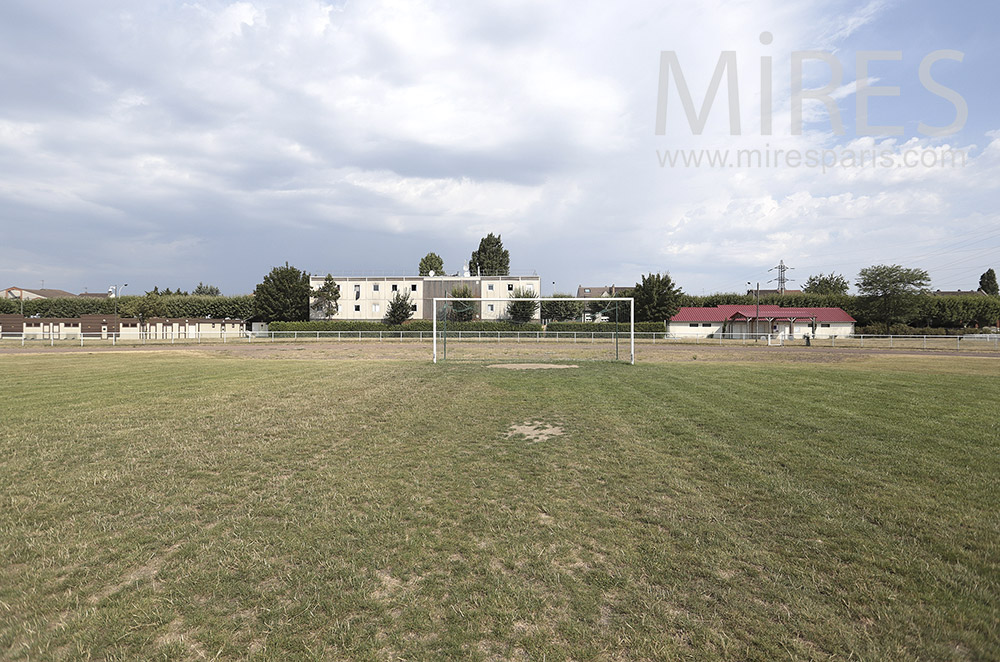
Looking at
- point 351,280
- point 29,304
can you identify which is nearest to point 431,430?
point 351,280

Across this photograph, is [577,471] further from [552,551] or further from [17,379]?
[17,379]

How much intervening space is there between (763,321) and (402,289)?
4994cm

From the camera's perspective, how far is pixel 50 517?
528 centimetres

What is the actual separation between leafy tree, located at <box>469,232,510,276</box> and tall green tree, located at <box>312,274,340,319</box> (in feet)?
112

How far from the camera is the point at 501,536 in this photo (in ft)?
15.7

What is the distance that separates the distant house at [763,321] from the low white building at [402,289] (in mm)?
21475

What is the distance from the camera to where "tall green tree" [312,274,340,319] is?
68062 mm

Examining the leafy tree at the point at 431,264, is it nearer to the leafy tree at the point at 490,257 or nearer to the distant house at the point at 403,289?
the leafy tree at the point at 490,257

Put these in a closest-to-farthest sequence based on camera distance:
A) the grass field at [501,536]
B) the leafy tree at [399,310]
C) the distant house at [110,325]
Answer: the grass field at [501,536]
the distant house at [110,325]
the leafy tree at [399,310]

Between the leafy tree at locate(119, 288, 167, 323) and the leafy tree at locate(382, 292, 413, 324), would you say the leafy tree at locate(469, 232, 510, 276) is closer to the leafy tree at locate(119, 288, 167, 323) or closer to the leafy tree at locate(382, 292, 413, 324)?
the leafy tree at locate(382, 292, 413, 324)

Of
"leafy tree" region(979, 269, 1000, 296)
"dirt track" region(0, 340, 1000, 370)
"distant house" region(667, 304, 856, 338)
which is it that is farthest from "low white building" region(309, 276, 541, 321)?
"leafy tree" region(979, 269, 1000, 296)

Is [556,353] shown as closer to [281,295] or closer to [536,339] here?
[536,339]

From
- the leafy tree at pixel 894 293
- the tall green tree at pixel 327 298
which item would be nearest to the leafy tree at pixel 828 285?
the leafy tree at pixel 894 293

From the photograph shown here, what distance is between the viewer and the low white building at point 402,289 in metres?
69.9
